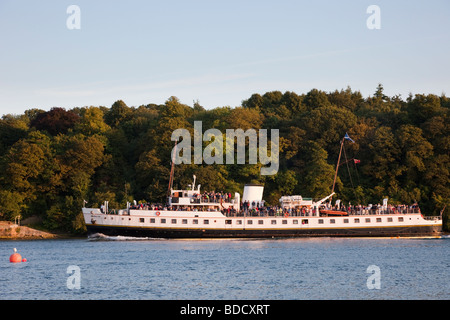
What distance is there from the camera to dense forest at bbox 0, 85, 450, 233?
8544 cm

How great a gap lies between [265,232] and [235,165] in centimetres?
1881

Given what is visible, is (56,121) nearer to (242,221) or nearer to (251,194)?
(251,194)

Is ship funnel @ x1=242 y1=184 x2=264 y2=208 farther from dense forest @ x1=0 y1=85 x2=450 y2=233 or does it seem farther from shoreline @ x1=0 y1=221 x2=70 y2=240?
shoreline @ x1=0 y1=221 x2=70 y2=240

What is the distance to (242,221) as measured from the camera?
7456cm

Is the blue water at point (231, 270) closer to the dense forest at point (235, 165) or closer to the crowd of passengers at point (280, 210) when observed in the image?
the crowd of passengers at point (280, 210)

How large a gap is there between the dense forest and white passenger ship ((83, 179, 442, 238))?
9025 mm

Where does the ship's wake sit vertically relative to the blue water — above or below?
above

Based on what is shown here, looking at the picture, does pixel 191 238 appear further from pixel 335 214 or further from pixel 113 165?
pixel 113 165

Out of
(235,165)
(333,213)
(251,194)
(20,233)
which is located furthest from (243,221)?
(20,233)

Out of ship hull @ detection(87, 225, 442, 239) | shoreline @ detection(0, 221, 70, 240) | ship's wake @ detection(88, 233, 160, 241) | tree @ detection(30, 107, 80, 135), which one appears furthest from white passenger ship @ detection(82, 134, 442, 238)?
tree @ detection(30, 107, 80, 135)

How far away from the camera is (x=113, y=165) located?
314 feet

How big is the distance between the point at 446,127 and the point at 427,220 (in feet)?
58.3
